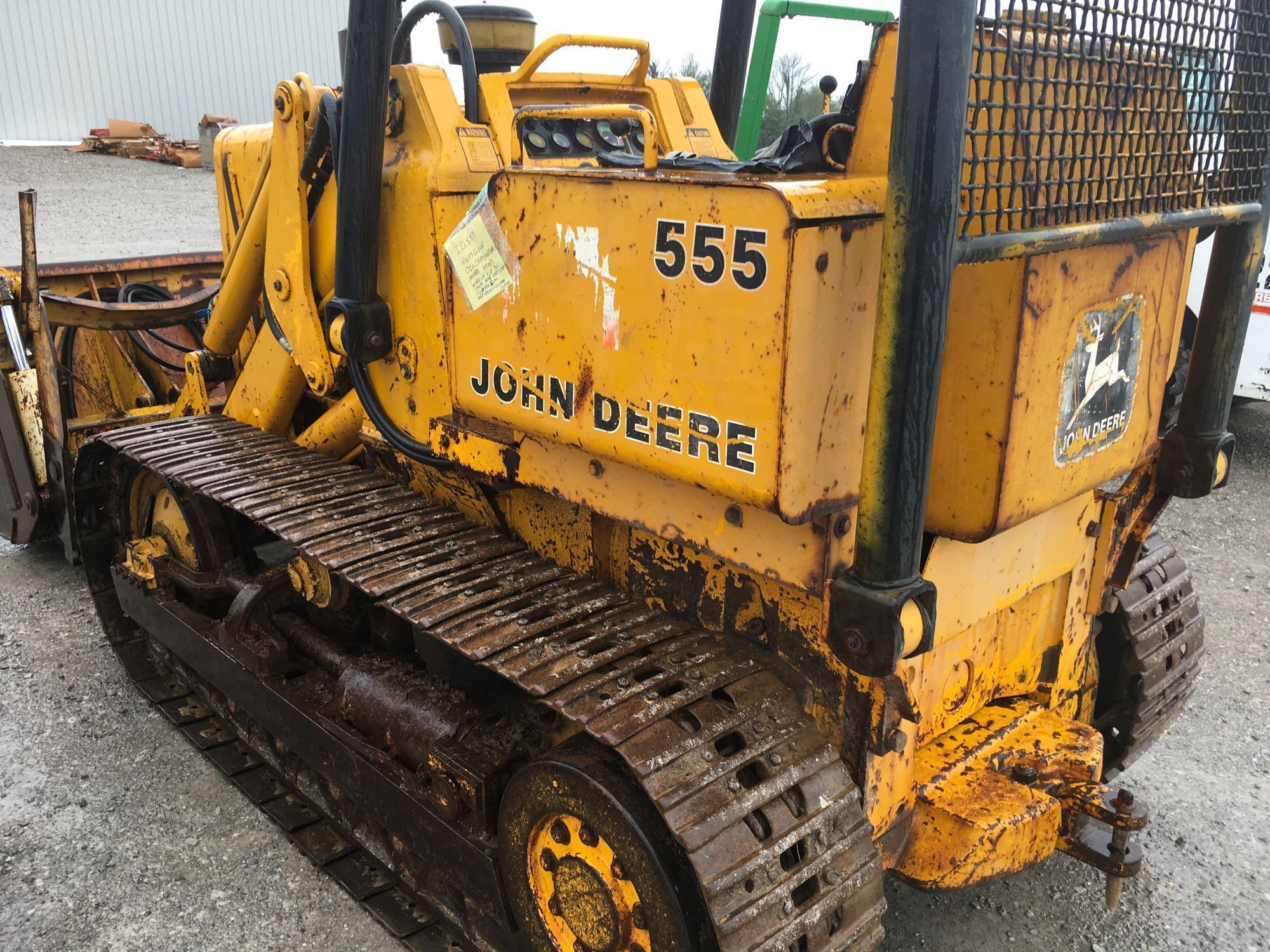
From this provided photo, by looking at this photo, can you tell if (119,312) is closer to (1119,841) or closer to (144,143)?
(1119,841)

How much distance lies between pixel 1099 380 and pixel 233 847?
2.51 metres

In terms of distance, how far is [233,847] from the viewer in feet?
9.80

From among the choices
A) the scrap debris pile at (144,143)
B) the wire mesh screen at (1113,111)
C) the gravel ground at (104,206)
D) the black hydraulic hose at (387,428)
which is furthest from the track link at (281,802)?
the scrap debris pile at (144,143)

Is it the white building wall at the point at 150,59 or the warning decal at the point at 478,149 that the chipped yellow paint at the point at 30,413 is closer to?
the warning decal at the point at 478,149

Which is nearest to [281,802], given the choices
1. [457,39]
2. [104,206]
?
[457,39]

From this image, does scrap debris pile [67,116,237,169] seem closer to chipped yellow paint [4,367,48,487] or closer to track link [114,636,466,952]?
chipped yellow paint [4,367,48,487]

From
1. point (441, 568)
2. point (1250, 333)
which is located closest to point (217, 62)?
point (1250, 333)

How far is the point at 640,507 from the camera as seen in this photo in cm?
210

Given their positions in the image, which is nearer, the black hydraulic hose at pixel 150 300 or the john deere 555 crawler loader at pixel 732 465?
the john deere 555 crawler loader at pixel 732 465

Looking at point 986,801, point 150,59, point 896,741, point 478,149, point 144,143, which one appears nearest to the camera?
point 896,741

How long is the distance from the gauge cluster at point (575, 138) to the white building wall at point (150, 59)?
19511mm

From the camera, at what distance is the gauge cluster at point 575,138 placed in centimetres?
267

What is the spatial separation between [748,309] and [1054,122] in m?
0.52

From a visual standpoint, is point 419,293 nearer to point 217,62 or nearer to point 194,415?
point 194,415
